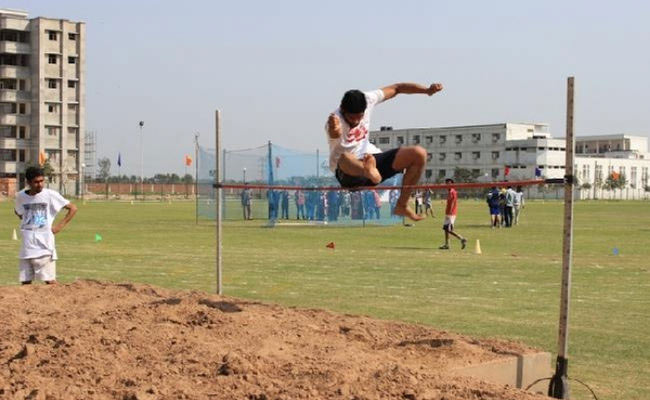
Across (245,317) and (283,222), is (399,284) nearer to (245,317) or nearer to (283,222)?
(245,317)

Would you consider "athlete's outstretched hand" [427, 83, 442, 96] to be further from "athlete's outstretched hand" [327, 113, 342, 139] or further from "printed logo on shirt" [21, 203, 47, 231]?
"printed logo on shirt" [21, 203, 47, 231]

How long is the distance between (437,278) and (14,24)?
91861 mm

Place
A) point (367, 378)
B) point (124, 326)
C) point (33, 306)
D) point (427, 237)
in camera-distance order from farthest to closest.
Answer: point (427, 237) < point (33, 306) < point (124, 326) < point (367, 378)

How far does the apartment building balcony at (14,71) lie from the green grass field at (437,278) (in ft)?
243

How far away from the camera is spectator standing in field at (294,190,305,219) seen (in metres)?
35.9

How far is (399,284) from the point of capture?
13266mm

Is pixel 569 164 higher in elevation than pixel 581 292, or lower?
higher

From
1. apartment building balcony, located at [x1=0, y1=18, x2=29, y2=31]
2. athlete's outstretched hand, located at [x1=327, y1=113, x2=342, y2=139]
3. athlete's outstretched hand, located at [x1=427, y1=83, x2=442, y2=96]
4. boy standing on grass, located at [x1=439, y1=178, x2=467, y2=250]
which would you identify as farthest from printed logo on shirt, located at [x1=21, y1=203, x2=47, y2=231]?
apartment building balcony, located at [x1=0, y1=18, x2=29, y2=31]

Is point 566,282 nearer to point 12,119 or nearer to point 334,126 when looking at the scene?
point 334,126

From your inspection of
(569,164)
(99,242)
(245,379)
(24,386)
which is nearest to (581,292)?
(569,164)

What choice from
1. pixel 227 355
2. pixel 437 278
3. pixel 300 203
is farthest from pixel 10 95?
pixel 227 355

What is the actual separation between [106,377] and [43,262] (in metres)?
4.70

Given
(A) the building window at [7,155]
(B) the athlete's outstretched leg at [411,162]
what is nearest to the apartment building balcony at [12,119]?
(A) the building window at [7,155]

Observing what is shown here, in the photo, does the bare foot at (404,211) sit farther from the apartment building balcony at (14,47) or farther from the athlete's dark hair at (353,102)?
the apartment building balcony at (14,47)
